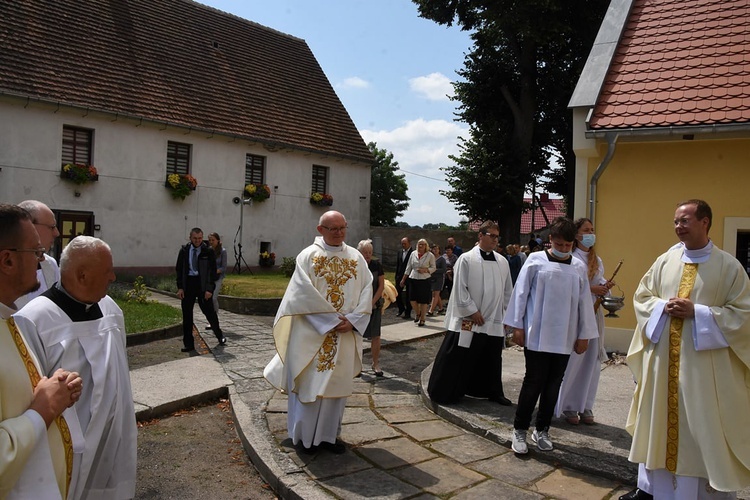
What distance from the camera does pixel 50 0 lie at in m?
19.1

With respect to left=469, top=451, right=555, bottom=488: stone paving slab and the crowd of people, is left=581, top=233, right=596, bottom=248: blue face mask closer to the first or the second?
the crowd of people

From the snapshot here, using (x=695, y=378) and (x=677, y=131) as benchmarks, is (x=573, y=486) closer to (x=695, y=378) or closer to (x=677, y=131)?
(x=695, y=378)

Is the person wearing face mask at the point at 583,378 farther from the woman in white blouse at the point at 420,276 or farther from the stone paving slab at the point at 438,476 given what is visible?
the woman in white blouse at the point at 420,276

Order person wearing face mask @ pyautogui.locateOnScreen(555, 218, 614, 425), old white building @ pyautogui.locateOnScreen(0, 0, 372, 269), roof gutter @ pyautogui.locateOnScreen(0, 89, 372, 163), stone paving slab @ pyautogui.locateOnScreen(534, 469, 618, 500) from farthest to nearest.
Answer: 1. old white building @ pyautogui.locateOnScreen(0, 0, 372, 269)
2. roof gutter @ pyautogui.locateOnScreen(0, 89, 372, 163)
3. person wearing face mask @ pyautogui.locateOnScreen(555, 218, 614, 425)
4. stone paving slab @ pyautogui.locateOnScreen(534, 469, 618, 500)

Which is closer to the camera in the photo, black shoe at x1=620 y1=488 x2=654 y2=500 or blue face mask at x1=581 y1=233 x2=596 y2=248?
black shoe at x1=620 y1=488 x2=654 y2=500

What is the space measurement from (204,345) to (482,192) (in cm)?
1572

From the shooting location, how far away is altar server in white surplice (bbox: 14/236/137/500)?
8.50 feet

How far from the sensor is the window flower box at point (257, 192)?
72.1 feet

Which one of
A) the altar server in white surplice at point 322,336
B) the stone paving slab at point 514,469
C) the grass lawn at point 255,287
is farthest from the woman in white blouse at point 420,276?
the stone paving slab at point 514,469

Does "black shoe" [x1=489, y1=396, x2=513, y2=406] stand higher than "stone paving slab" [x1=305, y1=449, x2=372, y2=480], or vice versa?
"black shoe" [x1=489, y1=396, x2=513, y2=406]

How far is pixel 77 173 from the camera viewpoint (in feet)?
56.8

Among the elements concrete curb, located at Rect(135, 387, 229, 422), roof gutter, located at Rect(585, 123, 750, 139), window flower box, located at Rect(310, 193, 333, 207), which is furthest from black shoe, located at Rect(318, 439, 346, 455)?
window flower box, located at Rect(310, 193, 333, 207)

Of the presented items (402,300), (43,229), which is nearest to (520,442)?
(43,229)

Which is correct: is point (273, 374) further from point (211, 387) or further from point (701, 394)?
point (701, 394)
